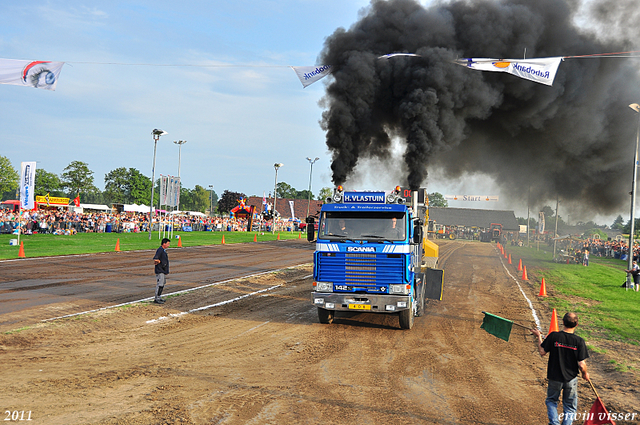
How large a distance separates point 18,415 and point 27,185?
26.7 meters

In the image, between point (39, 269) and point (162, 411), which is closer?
point (162, 411)

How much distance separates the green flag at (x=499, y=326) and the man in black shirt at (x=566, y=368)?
126 centimetres

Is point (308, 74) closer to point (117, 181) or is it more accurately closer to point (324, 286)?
point (324, 286)

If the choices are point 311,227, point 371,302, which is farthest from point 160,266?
point 371,302

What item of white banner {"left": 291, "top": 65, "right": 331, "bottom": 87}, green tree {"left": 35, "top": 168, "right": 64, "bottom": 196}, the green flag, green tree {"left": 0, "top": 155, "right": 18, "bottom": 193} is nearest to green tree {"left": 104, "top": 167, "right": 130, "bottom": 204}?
green tree {"left": 35, "top": 168, "right": 64, "bottom": 196}

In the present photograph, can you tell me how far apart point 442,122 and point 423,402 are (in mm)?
16825

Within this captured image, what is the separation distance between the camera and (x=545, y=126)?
27.1m

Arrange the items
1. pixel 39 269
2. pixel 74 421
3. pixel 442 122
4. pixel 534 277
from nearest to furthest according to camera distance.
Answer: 1. pixel 74 421
2. pixel 39 269
3. pixel 442 122
4. pixel 534 277

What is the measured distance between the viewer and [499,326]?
661 cm

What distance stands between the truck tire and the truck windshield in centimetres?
176

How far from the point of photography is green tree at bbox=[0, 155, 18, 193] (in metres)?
61.8

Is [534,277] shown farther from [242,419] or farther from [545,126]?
[242,419]

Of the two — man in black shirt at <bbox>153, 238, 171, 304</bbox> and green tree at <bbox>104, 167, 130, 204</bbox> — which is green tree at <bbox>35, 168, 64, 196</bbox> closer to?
green tree at <bbox>104, 167, 130, 204</bbox>

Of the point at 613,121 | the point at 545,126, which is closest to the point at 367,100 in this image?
the point at 545,126
